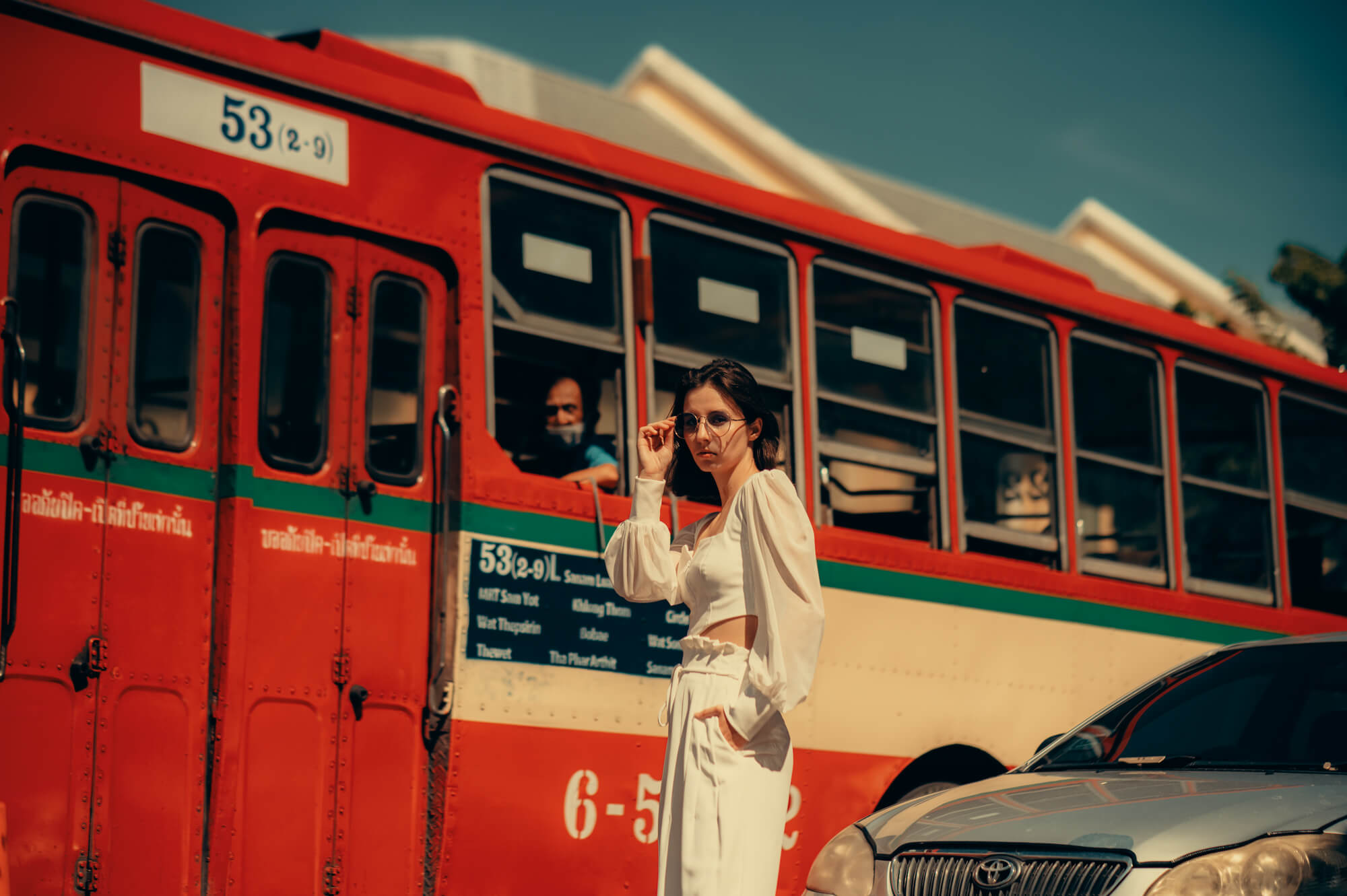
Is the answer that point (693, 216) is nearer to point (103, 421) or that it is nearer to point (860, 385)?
point (860, 385)

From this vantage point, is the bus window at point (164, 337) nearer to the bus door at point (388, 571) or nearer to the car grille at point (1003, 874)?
the bus door at point (388, 571)

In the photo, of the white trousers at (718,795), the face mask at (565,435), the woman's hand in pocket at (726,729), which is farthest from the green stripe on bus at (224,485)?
the woman's hand in pocket at (726,729)

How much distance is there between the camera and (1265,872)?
14.0 feet

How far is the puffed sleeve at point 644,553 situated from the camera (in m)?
4.30

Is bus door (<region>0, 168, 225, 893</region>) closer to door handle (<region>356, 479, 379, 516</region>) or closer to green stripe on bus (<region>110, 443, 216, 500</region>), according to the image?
green stripe on bus (<region>110, 443, 216, 500</region>)

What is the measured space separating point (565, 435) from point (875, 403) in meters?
1.82

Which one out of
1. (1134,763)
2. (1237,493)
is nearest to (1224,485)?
(1237,493)

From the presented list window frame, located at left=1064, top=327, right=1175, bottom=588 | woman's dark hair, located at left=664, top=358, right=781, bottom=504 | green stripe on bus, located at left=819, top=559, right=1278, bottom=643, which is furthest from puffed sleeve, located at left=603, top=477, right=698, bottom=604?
window frame, located at left=1064, top=327, right=1175, bottom=588

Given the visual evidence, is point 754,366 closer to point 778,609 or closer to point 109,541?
point 109,541

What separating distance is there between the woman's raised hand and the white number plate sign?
2.16 metres

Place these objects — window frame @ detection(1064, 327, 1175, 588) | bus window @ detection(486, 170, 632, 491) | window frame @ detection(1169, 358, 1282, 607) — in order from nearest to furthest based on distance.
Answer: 1. bus window @ detection(486, 170, 632, 491)
2. window frame @ detection(1064, 327, 1175, 588)
3. window frame @ detection(1169, 358, 1282, 607)

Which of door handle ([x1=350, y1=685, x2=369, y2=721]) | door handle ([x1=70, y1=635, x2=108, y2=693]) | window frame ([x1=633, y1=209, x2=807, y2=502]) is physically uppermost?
window frame ([x1=633, y1=209, x2=807, y2=502])

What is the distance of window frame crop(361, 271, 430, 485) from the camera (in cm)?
589

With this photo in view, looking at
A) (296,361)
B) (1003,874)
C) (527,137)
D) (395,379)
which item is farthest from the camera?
(527,137)
